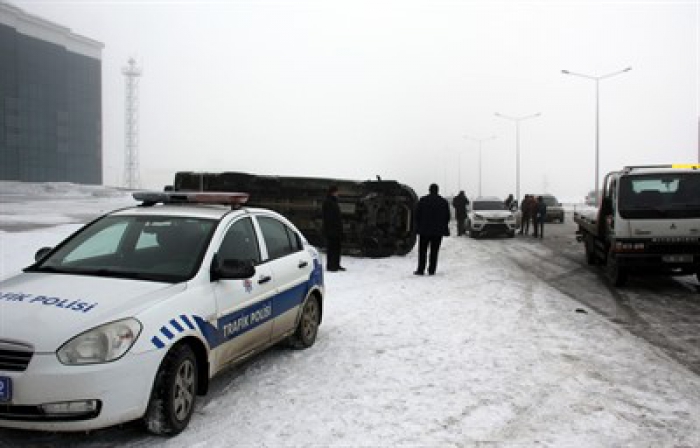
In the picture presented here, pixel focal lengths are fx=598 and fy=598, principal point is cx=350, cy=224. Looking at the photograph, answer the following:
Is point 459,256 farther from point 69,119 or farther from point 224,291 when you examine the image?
point 69,119

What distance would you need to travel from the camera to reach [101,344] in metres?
3.87

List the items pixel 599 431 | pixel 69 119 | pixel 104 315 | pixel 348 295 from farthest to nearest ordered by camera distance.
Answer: pixel 69 119 < pixel 348 295 < pixel 599 431 < pixel 104 315

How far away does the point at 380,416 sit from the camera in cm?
483

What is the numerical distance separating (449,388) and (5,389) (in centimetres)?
361

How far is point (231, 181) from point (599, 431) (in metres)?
13.2

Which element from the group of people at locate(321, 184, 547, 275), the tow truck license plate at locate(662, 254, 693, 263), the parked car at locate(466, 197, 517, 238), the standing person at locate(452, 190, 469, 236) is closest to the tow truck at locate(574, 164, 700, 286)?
the tow truck license plate at locate(662, 254, 693, 263)

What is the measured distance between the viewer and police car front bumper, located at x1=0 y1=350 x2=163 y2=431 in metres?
3.68

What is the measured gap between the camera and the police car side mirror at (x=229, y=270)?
4.90m

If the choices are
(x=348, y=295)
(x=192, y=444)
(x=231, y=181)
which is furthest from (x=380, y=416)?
(x=231, y=181)

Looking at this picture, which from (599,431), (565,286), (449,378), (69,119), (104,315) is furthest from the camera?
(69,119)

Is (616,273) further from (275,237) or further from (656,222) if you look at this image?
(275,237)

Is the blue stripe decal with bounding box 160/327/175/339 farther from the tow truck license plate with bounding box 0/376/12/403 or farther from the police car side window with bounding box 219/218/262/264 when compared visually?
the police car side window with bounding box 219/218/262/264

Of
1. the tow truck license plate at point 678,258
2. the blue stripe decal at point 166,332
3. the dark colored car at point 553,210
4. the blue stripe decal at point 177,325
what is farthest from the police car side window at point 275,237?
the dark colored car at point 553,210

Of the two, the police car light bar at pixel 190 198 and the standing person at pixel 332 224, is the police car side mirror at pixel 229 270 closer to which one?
the police car light bar at pixel 190 198
